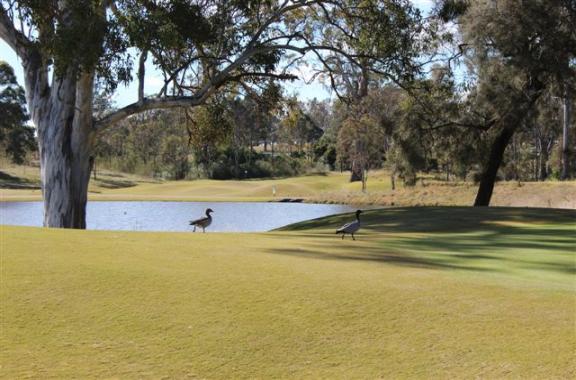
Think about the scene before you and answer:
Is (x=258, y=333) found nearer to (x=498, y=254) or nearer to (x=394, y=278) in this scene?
(x=394, y=278)

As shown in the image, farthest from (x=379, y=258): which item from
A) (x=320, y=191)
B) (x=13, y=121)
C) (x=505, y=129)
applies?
(x=13, y=121)

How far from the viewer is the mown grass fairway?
5.54m

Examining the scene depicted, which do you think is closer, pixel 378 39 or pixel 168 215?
pixel 378 39

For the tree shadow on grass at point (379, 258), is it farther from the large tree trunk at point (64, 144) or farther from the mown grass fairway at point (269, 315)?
the large tree trunk at point (64, 144)

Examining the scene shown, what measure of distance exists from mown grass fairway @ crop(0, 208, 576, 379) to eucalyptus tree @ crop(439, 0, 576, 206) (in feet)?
53.0

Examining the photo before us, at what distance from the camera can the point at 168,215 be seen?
132ft

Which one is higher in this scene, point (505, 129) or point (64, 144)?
point (505, 129)

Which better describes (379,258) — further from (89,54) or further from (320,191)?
(320,191)

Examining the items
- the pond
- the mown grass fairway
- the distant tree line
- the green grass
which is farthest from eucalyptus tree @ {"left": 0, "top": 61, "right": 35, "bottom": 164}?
the mown grass fairway

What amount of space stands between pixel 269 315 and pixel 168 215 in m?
34.3

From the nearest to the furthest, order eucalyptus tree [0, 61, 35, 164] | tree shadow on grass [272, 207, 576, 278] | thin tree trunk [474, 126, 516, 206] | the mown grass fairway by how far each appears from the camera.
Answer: the mown grass fairway, tree shadow on grass [272, 207, 576, 278], thin tree trunk [474, 126, 516, 206], eucalyptus tree [0, 61, 35, 164]

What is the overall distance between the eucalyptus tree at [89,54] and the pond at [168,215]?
404 inches

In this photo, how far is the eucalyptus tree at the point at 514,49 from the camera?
24.7m

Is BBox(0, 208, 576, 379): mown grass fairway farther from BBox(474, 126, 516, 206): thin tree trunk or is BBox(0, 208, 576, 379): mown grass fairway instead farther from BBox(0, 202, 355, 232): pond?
BBox(0, 202, 355, 232): pond
